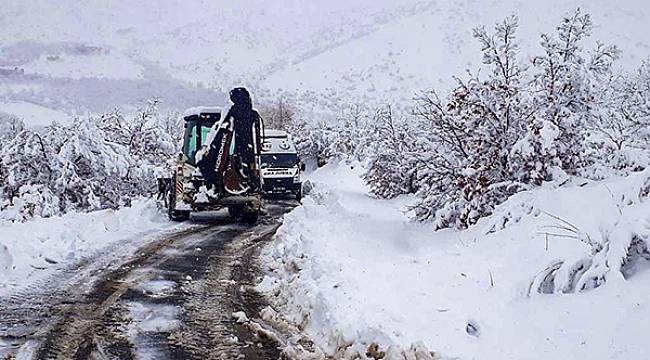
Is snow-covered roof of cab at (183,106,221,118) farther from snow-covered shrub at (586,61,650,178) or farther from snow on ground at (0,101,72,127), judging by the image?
snow-covered shrub at (586,61,650,178)

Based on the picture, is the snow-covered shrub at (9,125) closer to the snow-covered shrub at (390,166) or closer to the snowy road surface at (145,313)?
the snow-covered shrub at (390,166)

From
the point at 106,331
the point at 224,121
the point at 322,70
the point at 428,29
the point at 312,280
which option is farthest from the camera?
the point at 428,29

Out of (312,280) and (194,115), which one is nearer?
(312,280)

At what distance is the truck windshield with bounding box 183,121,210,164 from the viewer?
1725 cm

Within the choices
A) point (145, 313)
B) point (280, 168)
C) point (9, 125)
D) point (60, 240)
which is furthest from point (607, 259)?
point (9, 125)

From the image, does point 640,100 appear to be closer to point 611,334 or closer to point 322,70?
point 611,334

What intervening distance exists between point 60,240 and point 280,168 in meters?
16.3

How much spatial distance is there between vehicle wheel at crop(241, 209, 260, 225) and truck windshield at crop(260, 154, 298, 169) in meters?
10.6

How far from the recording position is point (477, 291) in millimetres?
7055

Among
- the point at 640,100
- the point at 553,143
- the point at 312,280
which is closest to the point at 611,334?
the point at 312,280

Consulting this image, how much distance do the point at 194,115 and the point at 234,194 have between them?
2382 millimetres

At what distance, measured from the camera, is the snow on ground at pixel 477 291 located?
5.34m

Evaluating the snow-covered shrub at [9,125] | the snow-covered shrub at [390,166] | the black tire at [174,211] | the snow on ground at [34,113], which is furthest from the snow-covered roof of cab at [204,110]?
the snow-covered shrub at [9,125]

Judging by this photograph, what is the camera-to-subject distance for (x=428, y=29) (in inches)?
4488
